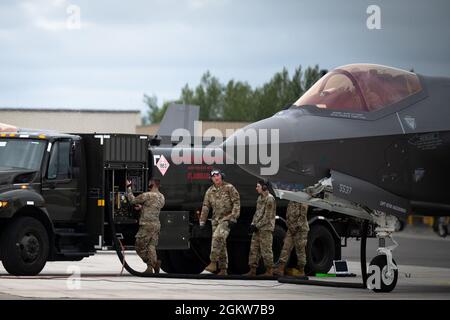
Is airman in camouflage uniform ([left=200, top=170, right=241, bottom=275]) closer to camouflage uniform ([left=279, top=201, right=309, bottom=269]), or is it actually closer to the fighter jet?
camouflage uniform ([left=279, top=201, right=309, bottom=269])

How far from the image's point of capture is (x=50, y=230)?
19.3 metres

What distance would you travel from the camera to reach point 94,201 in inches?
796

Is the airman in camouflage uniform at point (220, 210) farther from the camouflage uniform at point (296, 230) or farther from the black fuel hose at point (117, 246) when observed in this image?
the black fuel hose at point (117, 246)

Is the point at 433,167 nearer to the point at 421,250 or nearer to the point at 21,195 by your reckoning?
the point at 21,195

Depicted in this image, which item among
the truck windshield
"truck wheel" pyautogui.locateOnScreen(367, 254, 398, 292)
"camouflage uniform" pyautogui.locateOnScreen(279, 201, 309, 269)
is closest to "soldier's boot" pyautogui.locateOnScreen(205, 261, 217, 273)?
"camouflage uniform" pyautogui.locateOnScreen(279, 201, 309, 269)

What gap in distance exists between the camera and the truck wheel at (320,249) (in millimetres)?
21875

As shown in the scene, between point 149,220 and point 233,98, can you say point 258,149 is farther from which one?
point 233,98

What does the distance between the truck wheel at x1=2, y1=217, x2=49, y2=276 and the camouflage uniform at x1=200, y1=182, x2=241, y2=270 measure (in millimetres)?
2916

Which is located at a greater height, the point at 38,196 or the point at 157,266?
the point at 38,196

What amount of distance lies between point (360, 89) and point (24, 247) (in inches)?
266

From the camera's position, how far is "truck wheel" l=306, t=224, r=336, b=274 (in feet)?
71.8

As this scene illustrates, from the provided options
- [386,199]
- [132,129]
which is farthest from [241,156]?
[132,129]

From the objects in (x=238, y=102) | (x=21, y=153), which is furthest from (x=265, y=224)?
(x=238, y=102)
